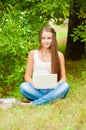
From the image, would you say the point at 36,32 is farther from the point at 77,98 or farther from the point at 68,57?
the point at 68,57

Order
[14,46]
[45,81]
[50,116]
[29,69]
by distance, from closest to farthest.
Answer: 1. [50,116]
2. [45,81]
3. [29,69]
4. [14,46]

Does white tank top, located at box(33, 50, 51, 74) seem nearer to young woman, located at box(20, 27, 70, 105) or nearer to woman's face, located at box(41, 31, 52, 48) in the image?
young woman, located at box(20, 27, 70, 105)

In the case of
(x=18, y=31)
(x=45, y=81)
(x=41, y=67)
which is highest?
(x=18, y=31)

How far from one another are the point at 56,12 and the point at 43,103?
236 cm

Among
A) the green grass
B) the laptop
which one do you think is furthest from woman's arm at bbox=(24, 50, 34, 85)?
the green grass

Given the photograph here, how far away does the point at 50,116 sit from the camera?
5.88 meters

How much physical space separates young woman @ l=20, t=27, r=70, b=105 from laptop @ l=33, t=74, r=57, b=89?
0.11 m

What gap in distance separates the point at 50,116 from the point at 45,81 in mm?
783

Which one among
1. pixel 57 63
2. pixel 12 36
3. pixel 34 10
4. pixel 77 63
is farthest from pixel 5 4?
pixel 77 63

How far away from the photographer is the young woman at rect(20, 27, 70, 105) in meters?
6.71

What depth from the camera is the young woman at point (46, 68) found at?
671cm

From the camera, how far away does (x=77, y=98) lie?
7.13 meters

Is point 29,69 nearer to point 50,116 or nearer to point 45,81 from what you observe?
point 45,81

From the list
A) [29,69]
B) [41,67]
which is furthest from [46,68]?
[29,69]
